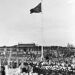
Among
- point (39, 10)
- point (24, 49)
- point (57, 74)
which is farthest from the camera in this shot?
point (24, 49)

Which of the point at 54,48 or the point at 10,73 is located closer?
the point at 10,73

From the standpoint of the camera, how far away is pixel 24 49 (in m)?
129

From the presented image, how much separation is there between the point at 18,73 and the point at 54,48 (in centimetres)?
10952

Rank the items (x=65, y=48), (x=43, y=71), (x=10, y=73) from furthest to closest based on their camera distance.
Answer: (x=65, y=48) < (x=43, y=71) < (x=10, y=73)

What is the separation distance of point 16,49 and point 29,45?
24.0 feet

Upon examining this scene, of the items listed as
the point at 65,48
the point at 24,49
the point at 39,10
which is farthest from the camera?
the point at 24,49

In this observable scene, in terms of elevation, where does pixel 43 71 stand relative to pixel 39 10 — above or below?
below

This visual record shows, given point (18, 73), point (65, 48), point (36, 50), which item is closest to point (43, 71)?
point (18, 73)

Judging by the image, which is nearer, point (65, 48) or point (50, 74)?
point (50, 74)

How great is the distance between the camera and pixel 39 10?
23.4 meters

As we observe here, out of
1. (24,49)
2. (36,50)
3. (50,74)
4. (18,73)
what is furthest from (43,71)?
(24,49)

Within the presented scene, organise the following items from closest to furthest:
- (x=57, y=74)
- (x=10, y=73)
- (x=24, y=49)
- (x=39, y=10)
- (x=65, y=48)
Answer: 1. (x=10, y=73)
2. (x=57, y=74)
3. (x=39, y=10)
4. (x=65, y=48)
5. (x=24, y=49)

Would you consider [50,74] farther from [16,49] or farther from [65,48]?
[16,49]

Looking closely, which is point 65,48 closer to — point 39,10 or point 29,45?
point 29,45
